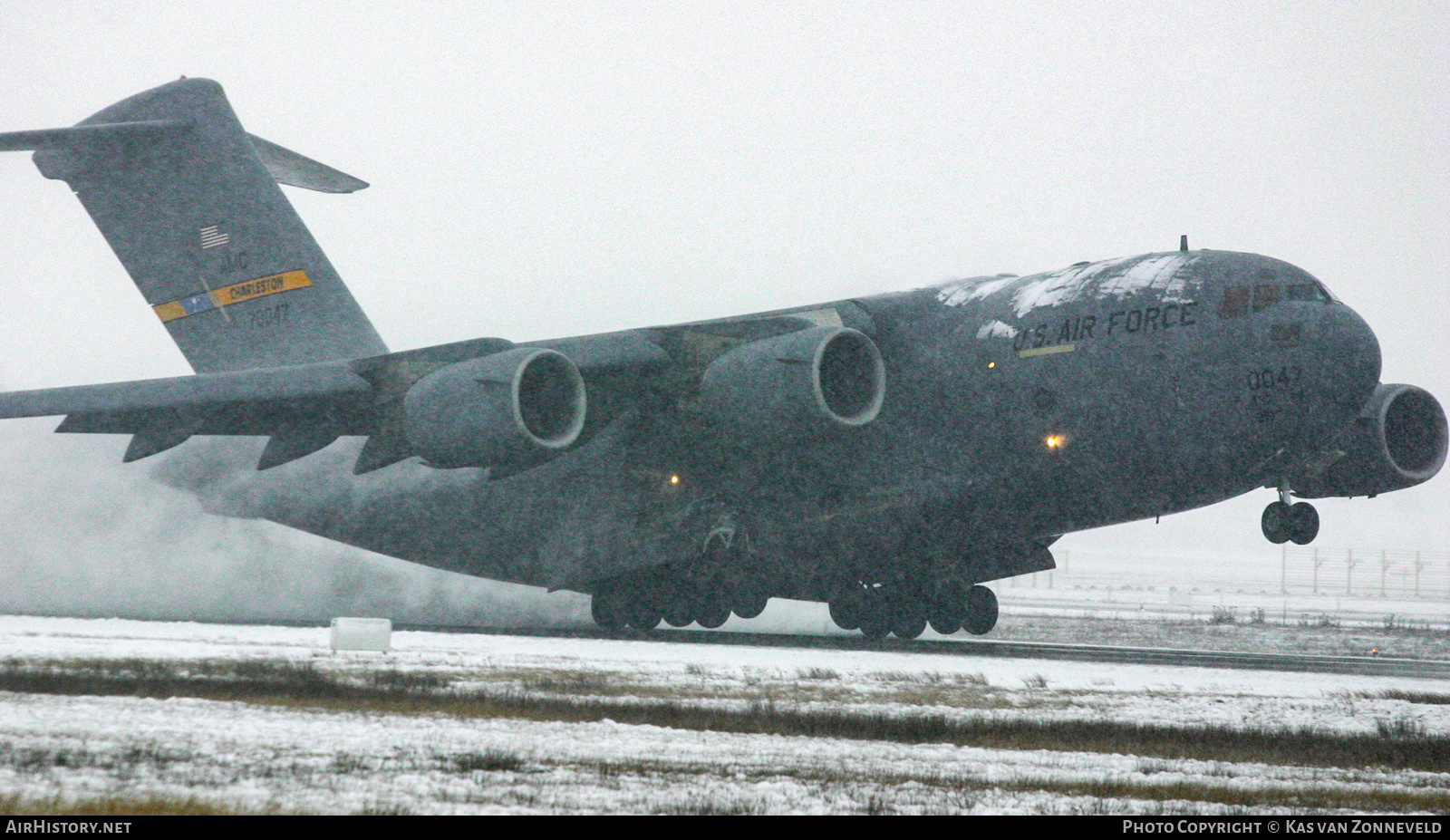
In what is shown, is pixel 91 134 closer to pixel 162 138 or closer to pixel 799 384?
pixel 162 138

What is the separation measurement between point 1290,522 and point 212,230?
12899mm

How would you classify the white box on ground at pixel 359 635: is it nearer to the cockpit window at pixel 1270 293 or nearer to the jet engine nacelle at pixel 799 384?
the jet engine nacelle at pixel 799 384

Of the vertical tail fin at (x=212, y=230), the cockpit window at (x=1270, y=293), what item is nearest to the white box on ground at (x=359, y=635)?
the vertical tail fin at (x=212, y=230)

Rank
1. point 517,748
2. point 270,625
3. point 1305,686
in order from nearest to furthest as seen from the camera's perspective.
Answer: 1. point 517,748
2. point 1305,686
3. point 270,625

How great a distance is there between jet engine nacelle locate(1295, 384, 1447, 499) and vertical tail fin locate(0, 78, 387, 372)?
11.2 metres

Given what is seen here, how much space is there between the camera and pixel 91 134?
53.8ft

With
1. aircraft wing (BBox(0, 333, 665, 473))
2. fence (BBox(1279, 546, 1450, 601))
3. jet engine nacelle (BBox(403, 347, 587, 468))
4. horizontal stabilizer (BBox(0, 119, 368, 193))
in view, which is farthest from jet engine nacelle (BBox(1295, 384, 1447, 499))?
fence (BBox(1279, 546, 1450, 601))

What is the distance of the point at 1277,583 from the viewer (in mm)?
70875

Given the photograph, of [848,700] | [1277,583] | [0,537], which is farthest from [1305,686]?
[1277,583]

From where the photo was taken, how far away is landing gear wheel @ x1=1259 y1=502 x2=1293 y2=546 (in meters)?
13.4

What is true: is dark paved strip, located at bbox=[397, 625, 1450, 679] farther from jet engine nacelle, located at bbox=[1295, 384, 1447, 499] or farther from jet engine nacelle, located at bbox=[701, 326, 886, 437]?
jet engine nacelle, located at bbox=[701, 326, 886, 437]

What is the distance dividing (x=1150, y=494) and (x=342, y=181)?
448 inches

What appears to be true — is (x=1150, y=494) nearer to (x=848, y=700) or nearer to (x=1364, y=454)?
(x=1364, y=454)

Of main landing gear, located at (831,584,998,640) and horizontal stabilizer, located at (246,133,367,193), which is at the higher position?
horizontal stabilizer, located at (246,133,367,193)
